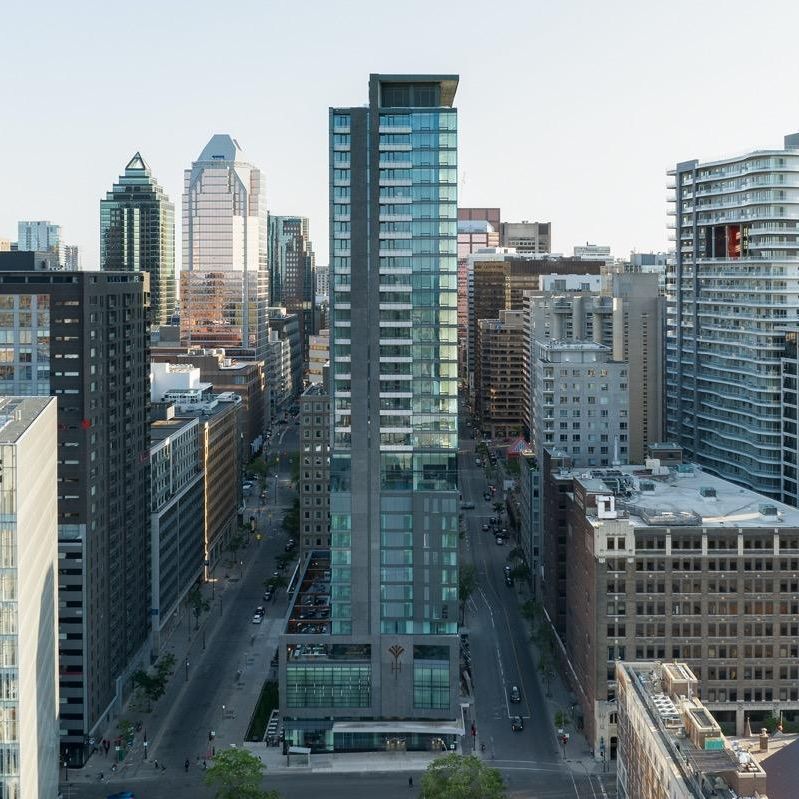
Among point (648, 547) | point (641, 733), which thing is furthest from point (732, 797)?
point (648, 547)

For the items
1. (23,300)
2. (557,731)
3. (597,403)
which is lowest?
(557,731)

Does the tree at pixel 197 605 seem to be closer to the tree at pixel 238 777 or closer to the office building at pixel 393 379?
the office building at pixel 393 379

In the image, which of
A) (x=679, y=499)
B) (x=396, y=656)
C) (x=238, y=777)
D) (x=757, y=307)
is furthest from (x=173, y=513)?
(x=757, y=307)

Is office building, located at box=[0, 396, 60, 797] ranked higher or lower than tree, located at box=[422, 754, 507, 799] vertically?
higher

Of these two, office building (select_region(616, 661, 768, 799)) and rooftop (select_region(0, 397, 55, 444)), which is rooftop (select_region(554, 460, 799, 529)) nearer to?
office building (select_region(616, 661, 768, 799))

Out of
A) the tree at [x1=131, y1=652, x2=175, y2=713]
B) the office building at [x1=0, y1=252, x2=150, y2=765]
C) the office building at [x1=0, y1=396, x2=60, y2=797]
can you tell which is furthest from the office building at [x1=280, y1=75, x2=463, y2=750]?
the office building at [x1=0, y1=396, x2=60, y2=797]

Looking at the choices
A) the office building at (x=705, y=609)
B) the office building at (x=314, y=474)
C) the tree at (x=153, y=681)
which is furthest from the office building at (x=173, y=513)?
the office building at (x=705, y=609)

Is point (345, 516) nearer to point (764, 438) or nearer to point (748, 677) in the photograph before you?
point (748, 677)
